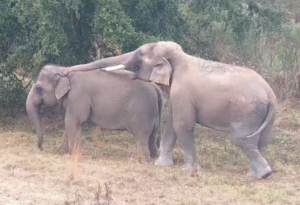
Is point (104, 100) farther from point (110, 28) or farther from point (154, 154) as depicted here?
point (110, 28)

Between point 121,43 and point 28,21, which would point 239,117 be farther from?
point 28,21

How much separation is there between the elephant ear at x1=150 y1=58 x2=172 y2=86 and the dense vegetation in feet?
4.90

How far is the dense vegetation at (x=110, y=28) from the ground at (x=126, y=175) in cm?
139

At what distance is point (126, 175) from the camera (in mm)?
9406

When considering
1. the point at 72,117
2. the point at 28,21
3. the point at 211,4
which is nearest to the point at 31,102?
the point at 72,117

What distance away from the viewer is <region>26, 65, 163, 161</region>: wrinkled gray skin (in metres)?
10.7

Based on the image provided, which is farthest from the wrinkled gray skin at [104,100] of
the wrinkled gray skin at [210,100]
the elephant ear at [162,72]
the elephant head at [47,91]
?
the elephant ear at [162,72]

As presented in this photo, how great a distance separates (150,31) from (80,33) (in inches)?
47.5

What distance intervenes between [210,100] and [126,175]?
4.74 ft

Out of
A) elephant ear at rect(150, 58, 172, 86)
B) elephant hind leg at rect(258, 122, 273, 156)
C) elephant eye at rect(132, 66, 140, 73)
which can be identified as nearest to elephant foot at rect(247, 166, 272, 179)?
elephant hind leg at rect(258, 122, 273, 156)

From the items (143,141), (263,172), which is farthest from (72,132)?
(263,172)

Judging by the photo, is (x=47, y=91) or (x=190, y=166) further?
(x=47, y=91)

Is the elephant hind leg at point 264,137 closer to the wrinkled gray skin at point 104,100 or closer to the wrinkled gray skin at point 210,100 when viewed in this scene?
the wrinkled gray skin at point 210,100

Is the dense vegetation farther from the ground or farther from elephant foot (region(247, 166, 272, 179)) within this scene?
elephant foot (region(247, 166, 272, 179))
